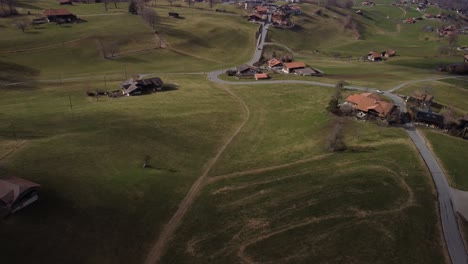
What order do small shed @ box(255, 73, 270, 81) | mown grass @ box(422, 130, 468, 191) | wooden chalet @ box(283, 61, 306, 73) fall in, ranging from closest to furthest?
mown grass @ box(422, 130, 468, 191) → small shed @ box(255, 73, 270, 81) → wooden chalet @ box(283, 61, 306, 73)

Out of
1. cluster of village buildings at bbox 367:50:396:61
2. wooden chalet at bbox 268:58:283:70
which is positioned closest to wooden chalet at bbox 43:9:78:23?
wooden chalet at bbox 268:58:283:70

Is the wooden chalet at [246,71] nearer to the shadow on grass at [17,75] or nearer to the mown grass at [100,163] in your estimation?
the mown grass at [100,163]

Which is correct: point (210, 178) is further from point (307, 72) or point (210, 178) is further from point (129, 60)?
point (129, 60)

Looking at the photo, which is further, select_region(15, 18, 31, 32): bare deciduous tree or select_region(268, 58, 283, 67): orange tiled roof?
select_region(15, 18, 31, 32): bare deciduous tree

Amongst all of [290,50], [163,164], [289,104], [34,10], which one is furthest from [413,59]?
[34,10]

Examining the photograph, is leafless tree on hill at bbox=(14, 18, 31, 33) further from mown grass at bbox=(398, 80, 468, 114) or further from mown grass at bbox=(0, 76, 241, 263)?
mown grass at bbox=(398, 80, 468, 114)
